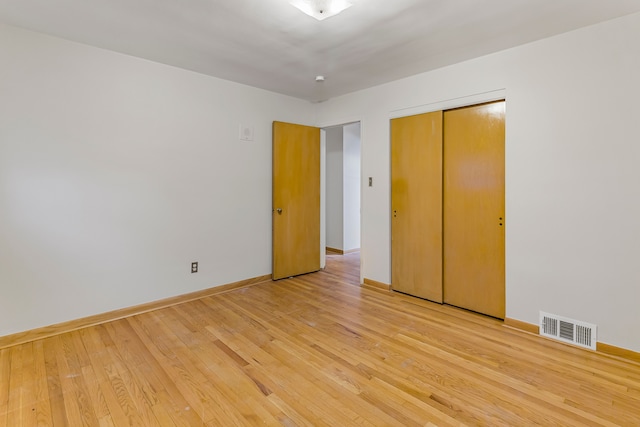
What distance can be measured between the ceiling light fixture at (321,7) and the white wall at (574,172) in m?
1.66

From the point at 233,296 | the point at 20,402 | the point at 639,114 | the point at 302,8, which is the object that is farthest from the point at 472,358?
the point at 20,402

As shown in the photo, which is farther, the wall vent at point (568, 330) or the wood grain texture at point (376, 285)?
the wood grain texture at point (376, 285)

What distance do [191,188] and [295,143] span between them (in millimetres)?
1573

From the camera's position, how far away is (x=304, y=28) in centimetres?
242

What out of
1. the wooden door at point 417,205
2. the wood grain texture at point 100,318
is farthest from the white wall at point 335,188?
the wood grain texture at point 100,318

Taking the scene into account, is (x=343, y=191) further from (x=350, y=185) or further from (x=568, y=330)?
(x=568, y=330)

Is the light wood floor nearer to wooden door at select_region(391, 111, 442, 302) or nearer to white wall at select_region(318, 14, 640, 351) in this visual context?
white wall at select_region(318, 14, 640, 351)

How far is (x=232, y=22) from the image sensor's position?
235 cm

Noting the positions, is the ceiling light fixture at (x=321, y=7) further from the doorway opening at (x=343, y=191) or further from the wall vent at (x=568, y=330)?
the doorway opening at (x=343, y=191)

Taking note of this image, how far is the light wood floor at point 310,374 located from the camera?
170cm

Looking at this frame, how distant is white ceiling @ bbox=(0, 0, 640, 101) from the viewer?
214 cm

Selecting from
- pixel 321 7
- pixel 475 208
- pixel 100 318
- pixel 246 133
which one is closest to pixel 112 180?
pixel 100 318

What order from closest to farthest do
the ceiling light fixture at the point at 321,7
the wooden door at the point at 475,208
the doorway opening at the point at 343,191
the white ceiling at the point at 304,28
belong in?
the ceiling light fixture at the point at 321,7 → the white ceiling at the point at 304,28 → the wooden door at the point at 475,208 → the doorway opening at the point at 343,191

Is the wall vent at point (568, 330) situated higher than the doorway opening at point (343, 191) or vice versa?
the doorway opening at point (343, 191)
